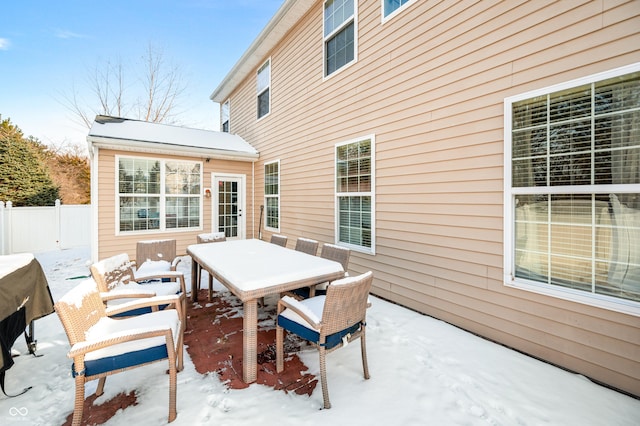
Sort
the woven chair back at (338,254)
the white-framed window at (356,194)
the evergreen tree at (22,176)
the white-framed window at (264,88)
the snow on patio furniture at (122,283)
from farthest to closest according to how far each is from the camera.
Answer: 1. the evergreen tree at (22,176)
2. the white-framed window at (264,88)
3. the white-framed window at (356,194)
4. the woven chair back at (338,254)
5. the snow on patio furniture at (122,283)

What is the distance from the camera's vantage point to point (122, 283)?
9.31ft

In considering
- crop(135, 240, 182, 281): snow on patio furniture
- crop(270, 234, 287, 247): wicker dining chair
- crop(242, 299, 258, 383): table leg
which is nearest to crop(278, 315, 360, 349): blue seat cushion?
crop(242, 299, 258, 383): table leg

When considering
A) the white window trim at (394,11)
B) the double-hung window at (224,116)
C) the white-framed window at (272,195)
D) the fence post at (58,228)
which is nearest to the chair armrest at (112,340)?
the white window trim at (394,11)

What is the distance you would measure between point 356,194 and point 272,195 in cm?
325

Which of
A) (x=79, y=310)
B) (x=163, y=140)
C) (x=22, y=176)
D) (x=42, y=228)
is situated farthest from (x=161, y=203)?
(x=22, y=176)

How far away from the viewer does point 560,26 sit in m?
2.22

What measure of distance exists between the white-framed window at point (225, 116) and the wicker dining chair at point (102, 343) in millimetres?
9439

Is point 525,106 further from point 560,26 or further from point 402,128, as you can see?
point 402,128

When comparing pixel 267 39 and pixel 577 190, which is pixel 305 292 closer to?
pixel 577 190

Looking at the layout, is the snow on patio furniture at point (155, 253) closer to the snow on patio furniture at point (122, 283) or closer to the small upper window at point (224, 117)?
the snow on patio furniture at point (122, 283)

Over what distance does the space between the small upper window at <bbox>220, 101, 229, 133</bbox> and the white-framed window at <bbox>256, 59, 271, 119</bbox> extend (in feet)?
10.1

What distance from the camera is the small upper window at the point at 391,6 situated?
11.9ft

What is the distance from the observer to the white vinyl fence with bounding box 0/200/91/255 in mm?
6777

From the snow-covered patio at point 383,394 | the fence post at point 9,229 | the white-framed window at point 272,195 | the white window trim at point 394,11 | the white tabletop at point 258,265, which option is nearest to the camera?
the snow-covered patio at point 383,394
